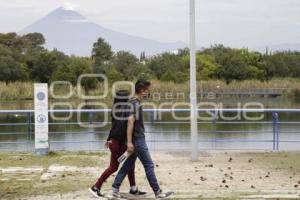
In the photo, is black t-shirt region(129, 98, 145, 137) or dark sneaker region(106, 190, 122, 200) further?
dark sneaker region(106, 190, 122, 200)

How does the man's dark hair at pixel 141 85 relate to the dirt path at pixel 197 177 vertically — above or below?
above

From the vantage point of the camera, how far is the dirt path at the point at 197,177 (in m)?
8.69

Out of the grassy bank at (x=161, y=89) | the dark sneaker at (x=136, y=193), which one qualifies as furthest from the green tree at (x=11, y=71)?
the dark sneaker at (x=136, y=193)

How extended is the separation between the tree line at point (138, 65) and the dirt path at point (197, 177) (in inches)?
1245

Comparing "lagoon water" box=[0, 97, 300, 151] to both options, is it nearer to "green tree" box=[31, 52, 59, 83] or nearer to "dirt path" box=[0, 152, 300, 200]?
"dirt path" box=[0, 152, 300, 200]

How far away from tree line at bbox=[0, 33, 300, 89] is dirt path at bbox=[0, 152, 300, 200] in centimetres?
3162

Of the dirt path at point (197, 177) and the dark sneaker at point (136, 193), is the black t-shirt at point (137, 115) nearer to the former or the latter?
the dark sneaker at point (136, 193)

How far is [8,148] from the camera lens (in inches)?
706

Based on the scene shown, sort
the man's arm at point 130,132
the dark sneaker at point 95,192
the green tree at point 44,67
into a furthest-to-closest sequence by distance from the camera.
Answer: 1. the green tree at point 44,67
2. the dark sneaker at point 95,192
3. the man's arm at point 130,132

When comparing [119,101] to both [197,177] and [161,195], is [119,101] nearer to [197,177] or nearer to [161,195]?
[161,195]

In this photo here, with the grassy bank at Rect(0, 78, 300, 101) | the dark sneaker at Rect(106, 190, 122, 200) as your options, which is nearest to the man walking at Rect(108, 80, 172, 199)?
the dark sneaker at Rect(106, 190, 122, 200)

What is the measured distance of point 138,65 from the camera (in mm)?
57438

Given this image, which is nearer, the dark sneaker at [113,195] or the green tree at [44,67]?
the dark sneaker at [113,195]

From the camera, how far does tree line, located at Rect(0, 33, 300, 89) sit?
169 ft
